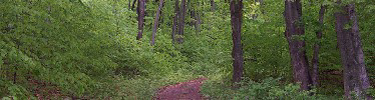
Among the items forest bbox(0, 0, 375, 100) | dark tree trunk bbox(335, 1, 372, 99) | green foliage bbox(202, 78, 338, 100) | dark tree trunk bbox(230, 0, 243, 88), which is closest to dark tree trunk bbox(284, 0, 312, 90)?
forest bbox(0, 0, 375, 100)

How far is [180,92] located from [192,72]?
836 centimetres

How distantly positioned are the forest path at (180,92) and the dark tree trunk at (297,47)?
418 cm

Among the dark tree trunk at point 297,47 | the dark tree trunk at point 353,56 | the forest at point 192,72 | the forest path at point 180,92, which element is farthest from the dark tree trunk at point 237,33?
the dark tree trunk at point 353,56

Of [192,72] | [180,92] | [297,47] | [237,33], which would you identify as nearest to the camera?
[297,47]

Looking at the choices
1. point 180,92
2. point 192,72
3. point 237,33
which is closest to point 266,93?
point 237,33

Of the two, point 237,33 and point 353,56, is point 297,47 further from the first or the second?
point 237,33

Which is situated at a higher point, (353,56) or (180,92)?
(353,56)

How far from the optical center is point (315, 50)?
1258 centimetres

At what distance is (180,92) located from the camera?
15.5 meters

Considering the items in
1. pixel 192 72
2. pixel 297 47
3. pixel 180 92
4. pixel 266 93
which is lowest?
pixel 192 72

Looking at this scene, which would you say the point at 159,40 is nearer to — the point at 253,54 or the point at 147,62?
the point at 147,62

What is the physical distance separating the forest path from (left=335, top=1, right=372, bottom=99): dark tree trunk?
20.8 feet

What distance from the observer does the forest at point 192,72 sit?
22.4ft

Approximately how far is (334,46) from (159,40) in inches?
659
